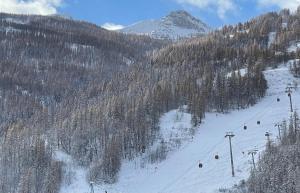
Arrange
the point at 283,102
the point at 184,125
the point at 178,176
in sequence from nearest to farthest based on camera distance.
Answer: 1. the point at 178,176
2. the point at 184,125
3. the point at 283,102

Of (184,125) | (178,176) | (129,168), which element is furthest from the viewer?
(184,125)

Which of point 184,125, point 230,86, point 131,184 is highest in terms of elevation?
point 230,86

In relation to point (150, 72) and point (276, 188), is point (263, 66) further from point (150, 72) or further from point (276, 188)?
point (276, 188)

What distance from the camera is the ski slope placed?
3942 inches

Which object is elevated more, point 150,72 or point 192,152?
point 150,72

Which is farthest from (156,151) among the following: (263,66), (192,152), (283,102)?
(263,66)

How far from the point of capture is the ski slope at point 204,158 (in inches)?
3942

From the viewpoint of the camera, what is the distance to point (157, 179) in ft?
347

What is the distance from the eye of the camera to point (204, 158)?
111000 millimetres

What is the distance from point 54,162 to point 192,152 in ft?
87.3

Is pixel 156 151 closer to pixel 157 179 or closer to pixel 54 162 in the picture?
pixel 157 179

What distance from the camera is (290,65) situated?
17088 cm

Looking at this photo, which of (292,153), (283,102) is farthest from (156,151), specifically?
(283,102)

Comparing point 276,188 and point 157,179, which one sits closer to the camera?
point 276,188
